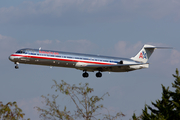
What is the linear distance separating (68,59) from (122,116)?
75.9 ft

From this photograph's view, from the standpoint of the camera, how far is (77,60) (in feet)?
169

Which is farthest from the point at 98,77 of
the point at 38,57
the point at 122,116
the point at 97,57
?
the point at 122,116

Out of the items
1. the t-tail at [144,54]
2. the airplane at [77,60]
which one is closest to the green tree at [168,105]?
the airplane at [77,60]

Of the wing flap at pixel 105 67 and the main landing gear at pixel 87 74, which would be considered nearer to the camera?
the wing flap at pixel 105 67

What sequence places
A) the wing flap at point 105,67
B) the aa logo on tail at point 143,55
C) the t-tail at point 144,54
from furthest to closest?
the aa logo on tail at point 143,55 < the t-tail at point 144,54 < the wing flap at point 105,67

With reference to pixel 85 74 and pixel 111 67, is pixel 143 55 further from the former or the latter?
pixel 85 74

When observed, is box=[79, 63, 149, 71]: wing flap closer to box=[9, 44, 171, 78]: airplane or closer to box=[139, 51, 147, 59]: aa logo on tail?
box=[9, 44, 171, 78]: airplane

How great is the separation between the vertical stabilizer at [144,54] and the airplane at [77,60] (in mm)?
900

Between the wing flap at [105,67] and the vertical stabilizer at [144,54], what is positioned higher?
the vertical stabilizer at [144,54]

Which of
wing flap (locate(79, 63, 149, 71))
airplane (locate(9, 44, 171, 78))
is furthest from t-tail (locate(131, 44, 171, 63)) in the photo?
wing flap (locate(79, 63, 149, 71))

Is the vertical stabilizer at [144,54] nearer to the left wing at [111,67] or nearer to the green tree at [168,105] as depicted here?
the left wing at [111,67]

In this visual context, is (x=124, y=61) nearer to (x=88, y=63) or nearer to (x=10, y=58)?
(x=88, y=63)

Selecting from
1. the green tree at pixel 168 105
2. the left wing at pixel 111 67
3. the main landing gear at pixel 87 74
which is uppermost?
the left wing at pixel 111 67

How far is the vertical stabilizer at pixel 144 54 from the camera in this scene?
63625 millimetres
